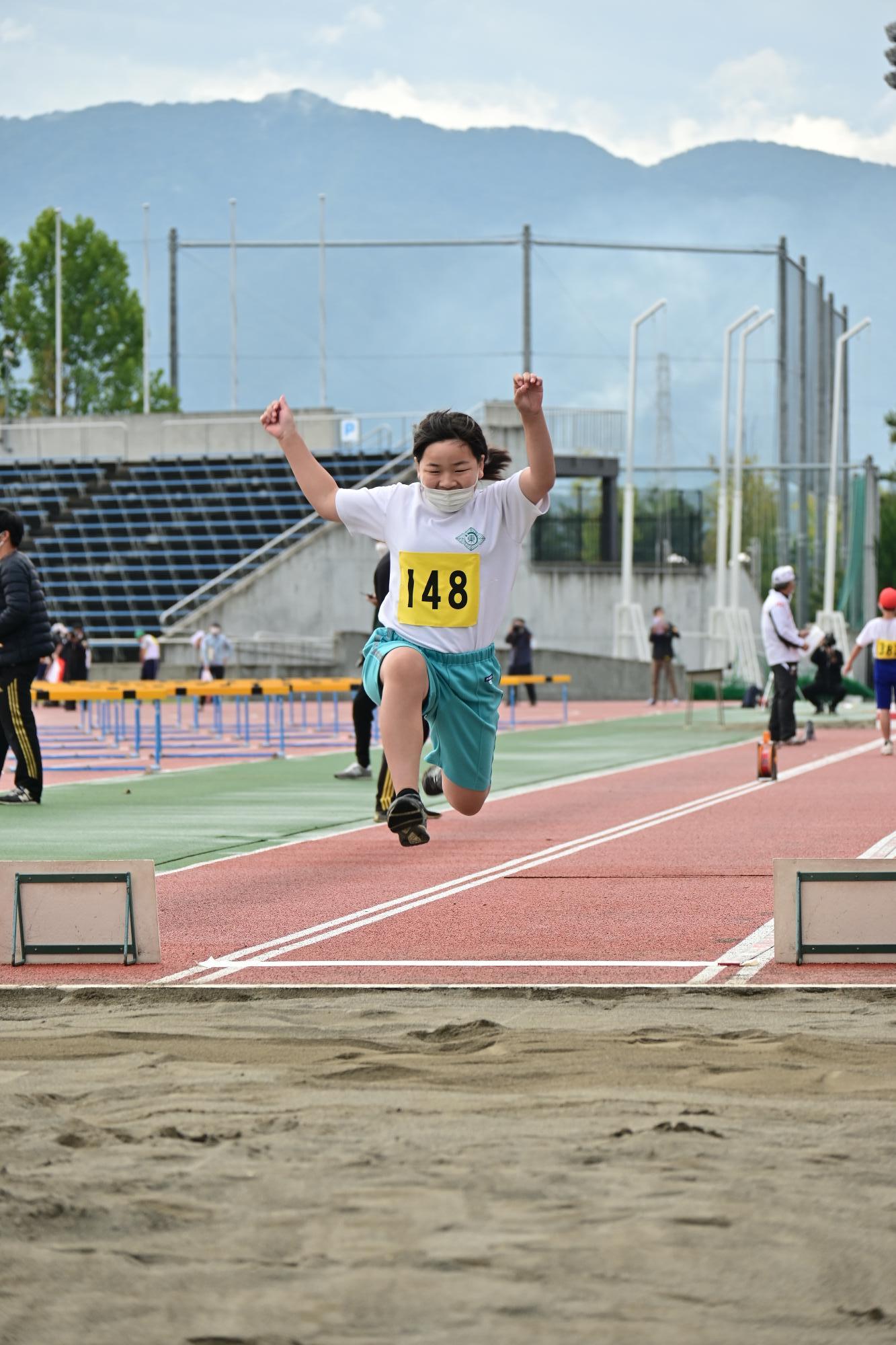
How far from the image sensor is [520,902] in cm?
853

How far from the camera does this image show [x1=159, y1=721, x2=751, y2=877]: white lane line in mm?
10719

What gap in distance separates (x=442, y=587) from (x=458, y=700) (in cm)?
42

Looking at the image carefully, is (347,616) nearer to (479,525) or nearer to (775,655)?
(775,655)

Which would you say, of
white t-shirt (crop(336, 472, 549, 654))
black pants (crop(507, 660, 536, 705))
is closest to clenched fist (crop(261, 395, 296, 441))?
white t-shirt (crop(336, 472, 549, 654))

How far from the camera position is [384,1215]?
3.65 m

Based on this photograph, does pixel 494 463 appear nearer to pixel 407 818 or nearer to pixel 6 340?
pixel 407 818

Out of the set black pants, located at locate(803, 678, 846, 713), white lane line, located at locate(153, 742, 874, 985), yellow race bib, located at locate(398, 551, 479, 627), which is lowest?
black pants, located at locate(803, 678, 846, 713)

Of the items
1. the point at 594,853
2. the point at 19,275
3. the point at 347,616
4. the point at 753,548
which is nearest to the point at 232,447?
the point at 347,616

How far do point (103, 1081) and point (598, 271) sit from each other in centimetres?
7122

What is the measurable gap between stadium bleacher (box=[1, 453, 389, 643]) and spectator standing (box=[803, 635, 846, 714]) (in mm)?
18888

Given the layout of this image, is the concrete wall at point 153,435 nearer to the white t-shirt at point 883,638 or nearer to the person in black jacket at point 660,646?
the person in black jacket at point 660,646

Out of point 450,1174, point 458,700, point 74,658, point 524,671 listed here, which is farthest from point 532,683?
point 450,1174

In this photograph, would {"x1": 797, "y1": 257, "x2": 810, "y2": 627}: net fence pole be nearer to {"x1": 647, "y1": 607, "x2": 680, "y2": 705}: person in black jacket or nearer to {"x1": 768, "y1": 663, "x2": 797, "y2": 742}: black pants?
{"x1": 647, "y1": 607, "x2": 680, "y2": 705}: person in black jacket

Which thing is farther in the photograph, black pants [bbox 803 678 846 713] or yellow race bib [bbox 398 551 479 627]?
black pants [bbox 803 678 846 713]
